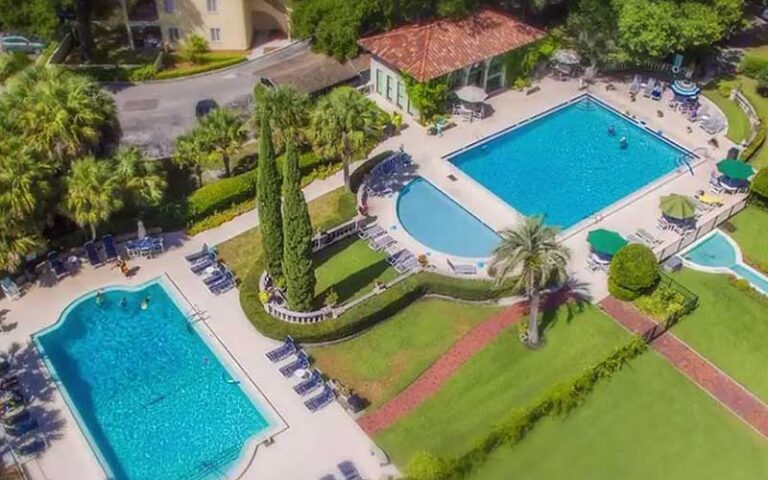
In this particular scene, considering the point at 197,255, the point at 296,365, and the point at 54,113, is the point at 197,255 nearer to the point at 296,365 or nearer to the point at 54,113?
the point at 296,365

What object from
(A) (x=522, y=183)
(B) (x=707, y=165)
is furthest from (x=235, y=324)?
(B) (x=707, y=165)

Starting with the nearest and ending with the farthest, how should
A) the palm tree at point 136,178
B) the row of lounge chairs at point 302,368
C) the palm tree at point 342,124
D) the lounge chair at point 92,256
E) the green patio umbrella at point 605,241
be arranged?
the row of lounge chairs at point 302,368, the palm tree at point 136,178, the lounge chair at point 92,256, the green patio umbrella at point 605,241, the palm tree at point 342,124

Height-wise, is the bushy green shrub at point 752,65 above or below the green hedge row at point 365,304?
above

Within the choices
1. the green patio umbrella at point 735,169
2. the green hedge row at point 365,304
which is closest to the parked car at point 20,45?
the green hedge row at point 365,304

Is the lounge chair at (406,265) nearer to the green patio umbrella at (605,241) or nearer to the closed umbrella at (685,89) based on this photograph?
the green patio umbrella at (605,241)

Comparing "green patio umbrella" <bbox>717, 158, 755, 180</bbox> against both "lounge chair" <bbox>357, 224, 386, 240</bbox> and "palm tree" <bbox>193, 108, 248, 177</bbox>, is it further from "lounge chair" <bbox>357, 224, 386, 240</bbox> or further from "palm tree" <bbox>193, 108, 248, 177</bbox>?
"palm tree" <bbox>193, 108, 248, 177</bbox>

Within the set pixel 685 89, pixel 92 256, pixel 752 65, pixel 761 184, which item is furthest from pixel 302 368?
pixel 752 65
